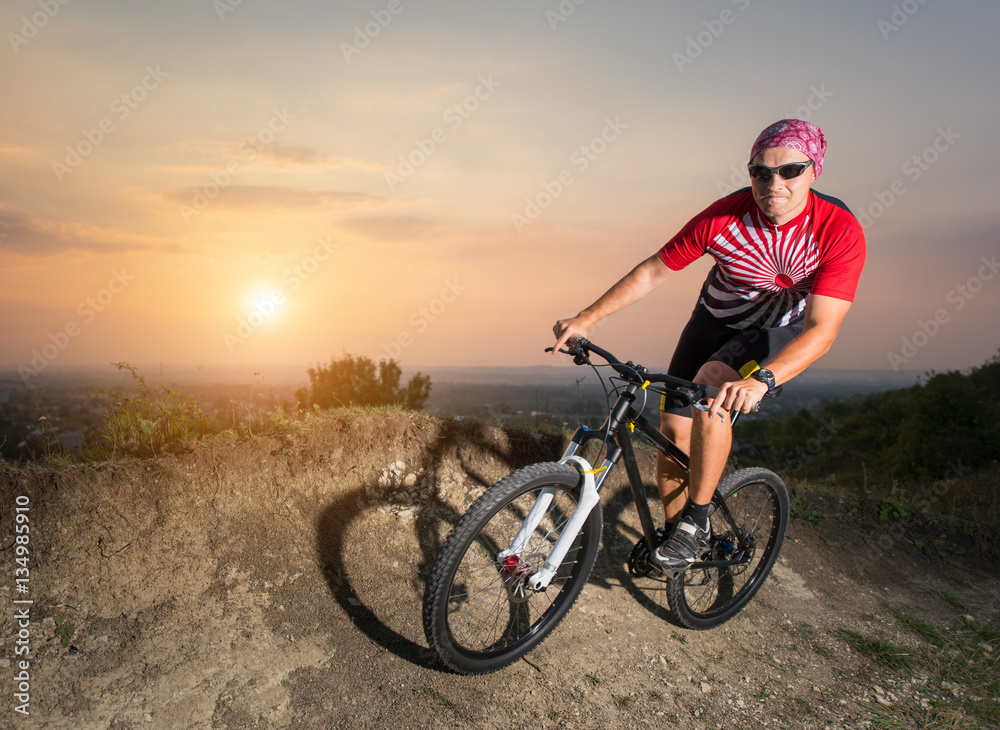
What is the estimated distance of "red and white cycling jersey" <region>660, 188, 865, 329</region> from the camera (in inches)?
124

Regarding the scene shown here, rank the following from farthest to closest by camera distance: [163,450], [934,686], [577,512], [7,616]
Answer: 1. [163,450]
2. [934,686]
3. [7,616]
4. [577,512]

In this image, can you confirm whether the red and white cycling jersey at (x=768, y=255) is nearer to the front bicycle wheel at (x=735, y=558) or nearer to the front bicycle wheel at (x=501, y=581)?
the front bicycle wheel at (x=735, y=558)

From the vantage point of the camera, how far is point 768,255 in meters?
3.46

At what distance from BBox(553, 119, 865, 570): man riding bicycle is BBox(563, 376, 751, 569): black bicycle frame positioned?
0.16 m

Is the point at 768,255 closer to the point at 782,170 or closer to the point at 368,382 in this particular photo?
the point at 782,170

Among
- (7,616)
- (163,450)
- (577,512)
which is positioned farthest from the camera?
(163,450)

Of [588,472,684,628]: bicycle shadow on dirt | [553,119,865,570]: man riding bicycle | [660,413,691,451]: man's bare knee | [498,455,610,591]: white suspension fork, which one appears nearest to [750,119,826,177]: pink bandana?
[553,119,865,570]: man riding bicycle

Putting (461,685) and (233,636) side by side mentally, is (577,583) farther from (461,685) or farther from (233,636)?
(233,636)

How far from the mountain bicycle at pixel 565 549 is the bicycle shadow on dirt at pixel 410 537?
0.32 metres

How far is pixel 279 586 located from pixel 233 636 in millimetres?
426

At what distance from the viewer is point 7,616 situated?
3.22 meters

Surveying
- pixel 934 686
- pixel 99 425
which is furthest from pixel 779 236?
pixel 99 425

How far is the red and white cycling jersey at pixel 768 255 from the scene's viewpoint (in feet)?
10.3

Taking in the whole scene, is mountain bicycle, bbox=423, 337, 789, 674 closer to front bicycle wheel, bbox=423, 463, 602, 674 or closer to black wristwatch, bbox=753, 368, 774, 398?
front bicycle wheel, bbox=423, 463, 602, 674
